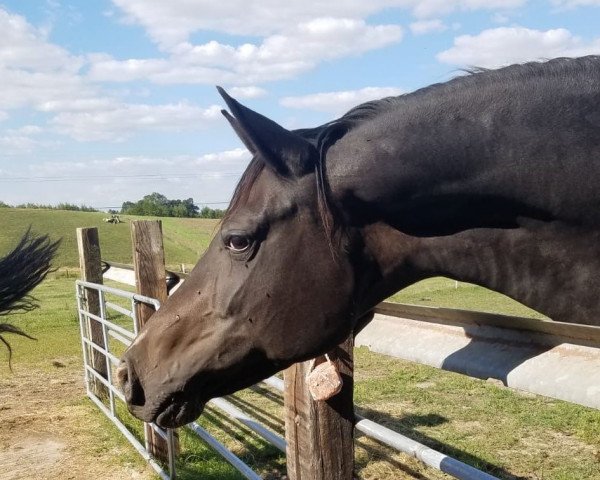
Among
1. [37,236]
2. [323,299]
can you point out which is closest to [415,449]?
Answer: [323,299]

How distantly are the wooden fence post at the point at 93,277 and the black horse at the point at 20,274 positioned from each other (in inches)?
34.5

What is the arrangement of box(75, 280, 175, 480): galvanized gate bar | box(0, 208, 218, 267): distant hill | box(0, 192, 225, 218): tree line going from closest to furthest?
box(75, 280, 175, 480): galvanized gate bar
box(0, 208, 218, 267): distant hill
box(0, 192, 225, 218): tree line

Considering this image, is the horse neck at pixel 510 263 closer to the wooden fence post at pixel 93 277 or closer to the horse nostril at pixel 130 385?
the horse nostril at pixel 130 385

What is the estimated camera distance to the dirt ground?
5234mm

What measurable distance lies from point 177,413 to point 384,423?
152 inches

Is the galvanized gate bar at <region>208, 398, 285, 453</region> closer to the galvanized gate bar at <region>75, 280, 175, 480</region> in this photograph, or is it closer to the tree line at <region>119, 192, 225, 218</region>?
the galvanized gate bar at <region>75, 280, 175, 480</region>

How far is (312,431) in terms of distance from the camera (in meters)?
2.36

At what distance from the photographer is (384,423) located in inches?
219

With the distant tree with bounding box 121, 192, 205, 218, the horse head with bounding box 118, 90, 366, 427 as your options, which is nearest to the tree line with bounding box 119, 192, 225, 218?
the distant tree with bounding box 121, 192, 205, 218

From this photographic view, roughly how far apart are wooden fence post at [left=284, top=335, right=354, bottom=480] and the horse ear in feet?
2.67

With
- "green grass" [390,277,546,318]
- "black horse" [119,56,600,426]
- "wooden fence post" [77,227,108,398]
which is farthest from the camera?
"green grass" [390,277,546,318]

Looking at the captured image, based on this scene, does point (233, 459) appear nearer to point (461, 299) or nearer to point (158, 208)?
point (461, 299)

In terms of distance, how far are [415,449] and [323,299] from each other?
2.42ft

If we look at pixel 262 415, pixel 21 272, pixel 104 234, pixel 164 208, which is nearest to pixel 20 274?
pixel 21 272
